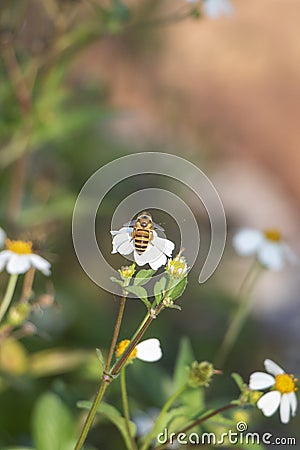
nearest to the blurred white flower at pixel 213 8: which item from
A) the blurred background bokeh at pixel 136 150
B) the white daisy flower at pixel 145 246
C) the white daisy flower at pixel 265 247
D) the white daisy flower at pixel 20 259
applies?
the blurred background bokeh at pixel 136 150

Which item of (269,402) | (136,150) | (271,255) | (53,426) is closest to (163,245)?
(269,402)

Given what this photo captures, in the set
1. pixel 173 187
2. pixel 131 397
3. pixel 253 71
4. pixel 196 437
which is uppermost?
pixel 253 71

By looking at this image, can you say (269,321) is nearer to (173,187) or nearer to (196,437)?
(173,187)

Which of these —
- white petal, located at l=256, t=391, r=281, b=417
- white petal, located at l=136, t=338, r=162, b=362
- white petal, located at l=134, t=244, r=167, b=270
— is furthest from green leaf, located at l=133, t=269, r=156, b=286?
white petal, located at l=256, t=391, r=281, b=417

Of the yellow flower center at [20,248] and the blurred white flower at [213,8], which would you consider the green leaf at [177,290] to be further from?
the blurred white flower at [213,8]

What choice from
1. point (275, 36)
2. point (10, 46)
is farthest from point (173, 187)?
point (275, 36)

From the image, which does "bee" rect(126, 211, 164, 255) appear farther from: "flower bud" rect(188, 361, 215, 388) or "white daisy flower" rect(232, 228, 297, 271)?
"white daisy flower" rect(232, 228, 297, 271)
